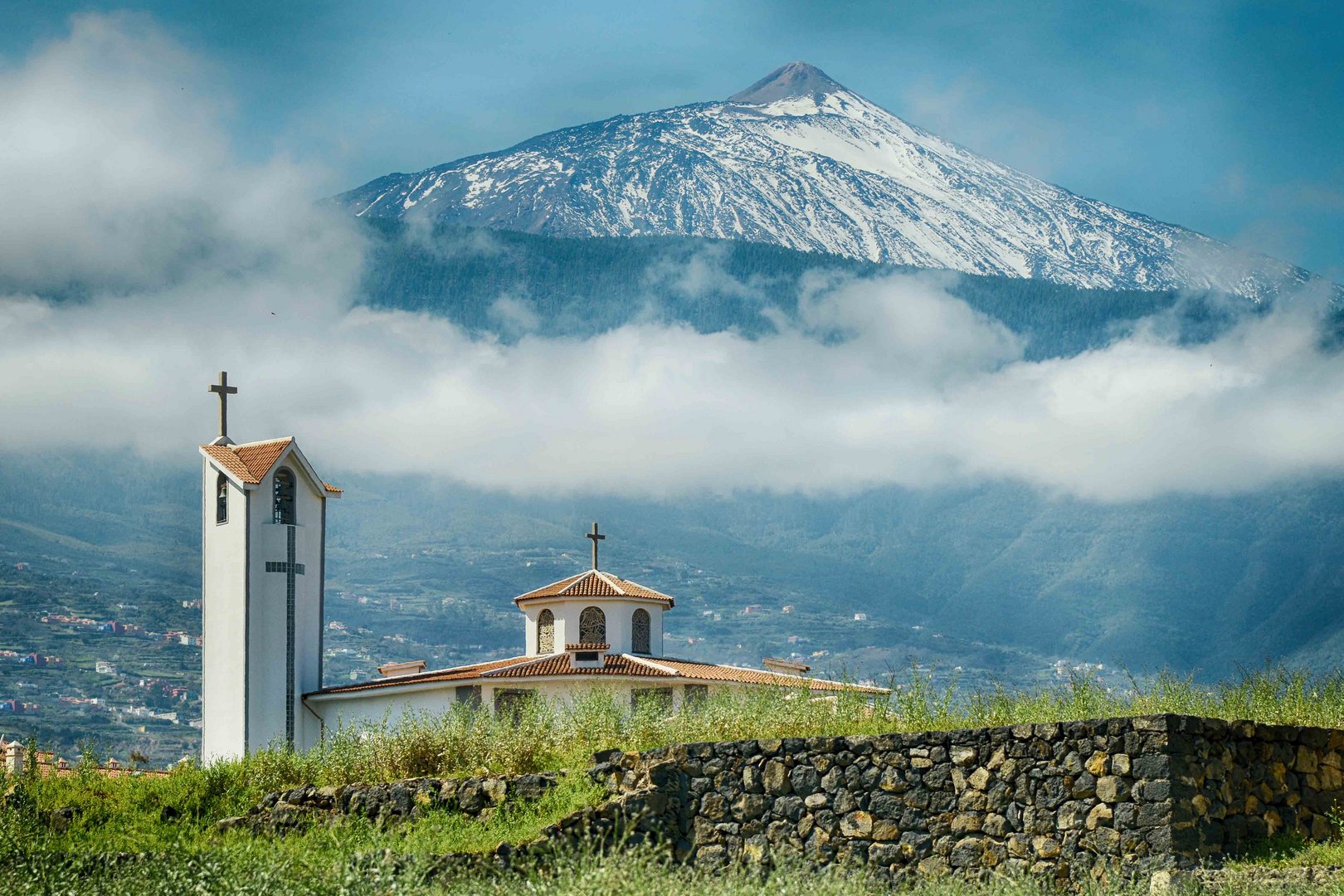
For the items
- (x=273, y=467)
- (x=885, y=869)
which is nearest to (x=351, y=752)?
(x=885, y=869)

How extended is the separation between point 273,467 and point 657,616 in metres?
13.4

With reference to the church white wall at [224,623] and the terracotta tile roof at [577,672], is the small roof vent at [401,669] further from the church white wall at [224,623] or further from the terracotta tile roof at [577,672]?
the church white wall at [224,623]

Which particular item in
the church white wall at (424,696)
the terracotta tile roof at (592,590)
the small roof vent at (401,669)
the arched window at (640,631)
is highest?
the terracotta tile roof at (592,590)

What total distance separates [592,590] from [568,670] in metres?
5.93

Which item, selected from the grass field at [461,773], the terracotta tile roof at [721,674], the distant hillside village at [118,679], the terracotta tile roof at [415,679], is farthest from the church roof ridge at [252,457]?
the distant hillside village at [118,679]

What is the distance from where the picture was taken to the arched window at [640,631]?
1800 inches

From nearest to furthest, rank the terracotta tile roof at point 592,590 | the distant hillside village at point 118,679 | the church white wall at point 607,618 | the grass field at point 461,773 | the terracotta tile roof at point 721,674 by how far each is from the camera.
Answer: the grass field at point 461,773
the terracotta tile roof at point 721,674
the terracotta tile roof at point 592,590
the church white wall at point 607,618
the distant hillside village at point 118,679

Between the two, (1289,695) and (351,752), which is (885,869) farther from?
(351,752)

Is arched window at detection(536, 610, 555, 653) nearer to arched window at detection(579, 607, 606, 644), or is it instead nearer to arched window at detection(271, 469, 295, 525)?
arched window at detection(579, 607, 606, 644)

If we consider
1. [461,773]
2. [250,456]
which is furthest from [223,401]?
[461,773]

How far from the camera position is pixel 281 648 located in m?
39.2

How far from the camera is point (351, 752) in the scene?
66.6 ft

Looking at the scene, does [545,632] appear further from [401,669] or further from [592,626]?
[401,669]

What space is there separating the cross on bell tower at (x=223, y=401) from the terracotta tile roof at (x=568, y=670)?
9791mm
